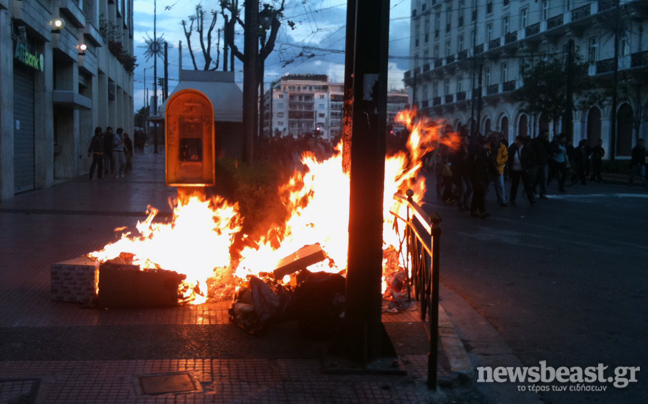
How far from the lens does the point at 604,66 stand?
41719 millimetres

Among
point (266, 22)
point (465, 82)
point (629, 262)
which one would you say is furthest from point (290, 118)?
point (629, 262)

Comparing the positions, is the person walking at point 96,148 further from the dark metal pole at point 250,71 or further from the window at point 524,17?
the window at point 524,17

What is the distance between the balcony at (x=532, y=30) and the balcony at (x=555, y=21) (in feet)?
5.86

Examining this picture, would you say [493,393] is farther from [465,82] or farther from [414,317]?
[465,82]

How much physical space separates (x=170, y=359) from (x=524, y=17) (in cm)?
5519

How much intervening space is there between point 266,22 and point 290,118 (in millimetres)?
166410

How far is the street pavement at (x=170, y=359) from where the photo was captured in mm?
3883

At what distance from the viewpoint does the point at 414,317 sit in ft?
18.2

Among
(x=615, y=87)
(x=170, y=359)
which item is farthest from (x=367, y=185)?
(x=615, y=87)

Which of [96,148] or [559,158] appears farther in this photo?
[96,148]

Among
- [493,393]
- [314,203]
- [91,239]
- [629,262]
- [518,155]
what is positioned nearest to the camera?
[493,393]

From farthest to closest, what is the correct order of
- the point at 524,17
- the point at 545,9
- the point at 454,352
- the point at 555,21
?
the point at 524,17 → the point at 545,9 → the point at 555,21 → the point at 454,352

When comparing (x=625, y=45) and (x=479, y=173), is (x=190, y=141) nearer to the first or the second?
(x=479, y=173)

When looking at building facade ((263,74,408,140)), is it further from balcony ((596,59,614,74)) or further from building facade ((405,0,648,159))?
balcony ((596,59,614,74))
